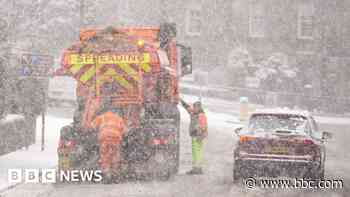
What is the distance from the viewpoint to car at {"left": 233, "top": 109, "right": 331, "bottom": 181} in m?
13.7

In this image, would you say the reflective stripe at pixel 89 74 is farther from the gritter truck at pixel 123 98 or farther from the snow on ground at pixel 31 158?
the snow on ground at pixel 31 158

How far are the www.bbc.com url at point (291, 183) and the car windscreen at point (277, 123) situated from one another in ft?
3.23

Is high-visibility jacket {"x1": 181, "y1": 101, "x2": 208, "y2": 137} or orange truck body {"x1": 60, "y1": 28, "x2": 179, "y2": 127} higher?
orange truck body {"x1": 60, "y1": 28, "x2": 179, "y2": 127}

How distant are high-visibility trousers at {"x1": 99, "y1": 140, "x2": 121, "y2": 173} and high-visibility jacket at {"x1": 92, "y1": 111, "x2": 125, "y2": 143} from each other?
0.27 ft

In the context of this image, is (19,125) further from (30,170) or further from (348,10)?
(348,10)

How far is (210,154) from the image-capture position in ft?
67.1

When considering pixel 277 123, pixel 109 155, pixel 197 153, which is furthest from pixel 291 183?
pixel 109 155

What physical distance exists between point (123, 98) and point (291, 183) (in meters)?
3.63

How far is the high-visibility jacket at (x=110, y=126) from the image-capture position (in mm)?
13508

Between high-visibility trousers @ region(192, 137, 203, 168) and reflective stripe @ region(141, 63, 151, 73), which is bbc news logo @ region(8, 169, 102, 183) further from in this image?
high-visibility trousers @ region(192, 137, 203, 168)

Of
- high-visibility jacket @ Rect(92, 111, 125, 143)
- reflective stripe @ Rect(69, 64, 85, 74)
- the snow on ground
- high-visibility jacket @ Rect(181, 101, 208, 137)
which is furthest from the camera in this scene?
high-visibility jacket @ Rect(181, 101, 208, 137)

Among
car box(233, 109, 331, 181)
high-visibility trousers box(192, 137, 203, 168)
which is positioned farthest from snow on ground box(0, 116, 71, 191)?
car box(233, 109, 331, 181)

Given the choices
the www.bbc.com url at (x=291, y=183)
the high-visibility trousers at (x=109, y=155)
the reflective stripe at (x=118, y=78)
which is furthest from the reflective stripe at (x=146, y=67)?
the www.bbc.com url at (x=291, y=183)

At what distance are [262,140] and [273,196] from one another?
153cm
